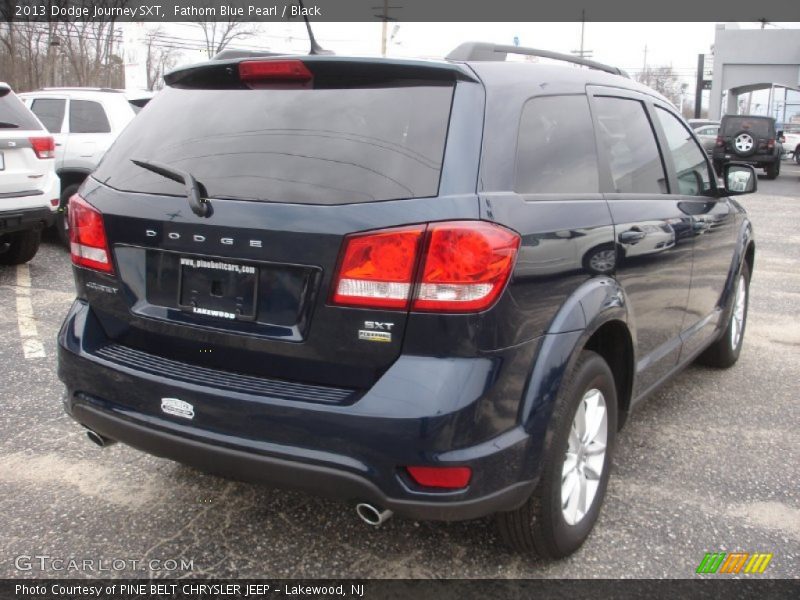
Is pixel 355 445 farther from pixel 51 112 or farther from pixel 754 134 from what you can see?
pixel 754 134

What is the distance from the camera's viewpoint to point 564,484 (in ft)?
8.43

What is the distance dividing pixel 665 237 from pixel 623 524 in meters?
1.22

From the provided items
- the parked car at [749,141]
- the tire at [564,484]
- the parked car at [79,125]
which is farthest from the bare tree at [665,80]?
the tire at [564,484]

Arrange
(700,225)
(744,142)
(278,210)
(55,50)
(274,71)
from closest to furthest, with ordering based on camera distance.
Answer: (278,210) < (274,71) < (700,225) < (744,142) < (55,50)

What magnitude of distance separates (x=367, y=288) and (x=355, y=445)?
44 centimetres

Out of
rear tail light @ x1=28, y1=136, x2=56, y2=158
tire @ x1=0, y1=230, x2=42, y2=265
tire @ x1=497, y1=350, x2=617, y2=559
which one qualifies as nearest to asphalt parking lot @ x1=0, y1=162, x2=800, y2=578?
tire @ x1=497, y1=350, x2=617, y2=559

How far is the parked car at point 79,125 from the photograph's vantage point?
28.7ft

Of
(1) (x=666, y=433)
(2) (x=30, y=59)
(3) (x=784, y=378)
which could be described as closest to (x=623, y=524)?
(1) (x=666, y=433)

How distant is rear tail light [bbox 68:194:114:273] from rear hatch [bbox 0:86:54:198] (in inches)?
175

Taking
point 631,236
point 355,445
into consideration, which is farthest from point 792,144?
point 355,445

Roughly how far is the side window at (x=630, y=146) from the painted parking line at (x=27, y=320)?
3.70 meters

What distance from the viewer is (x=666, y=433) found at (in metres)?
3.82

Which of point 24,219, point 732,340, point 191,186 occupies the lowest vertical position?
point 732,340

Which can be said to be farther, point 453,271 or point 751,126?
point 751,126
